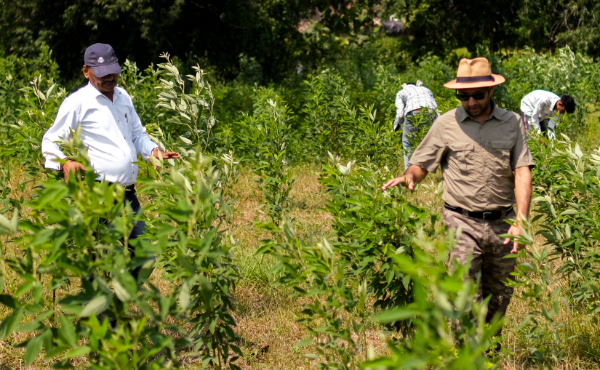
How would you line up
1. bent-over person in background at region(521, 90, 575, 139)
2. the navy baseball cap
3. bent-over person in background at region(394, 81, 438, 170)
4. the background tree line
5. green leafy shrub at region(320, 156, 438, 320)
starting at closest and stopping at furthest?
green leafy shrub at region(320, 156, 438, 320) → the navy baseball cap → bent-over person in background at region(521, 90, 575, 139) → bent-over person in background at region(394, 81, 438, 170) → the background tree line

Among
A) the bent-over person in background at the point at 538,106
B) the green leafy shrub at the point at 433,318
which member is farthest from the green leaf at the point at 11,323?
the bent-over person in background at the point at 538,106

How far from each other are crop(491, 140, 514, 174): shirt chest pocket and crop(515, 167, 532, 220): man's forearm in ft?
0.24

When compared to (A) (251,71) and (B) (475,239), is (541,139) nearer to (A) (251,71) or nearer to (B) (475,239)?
(B) (475,239)

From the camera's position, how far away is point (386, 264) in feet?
9.74

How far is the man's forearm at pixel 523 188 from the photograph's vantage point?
10.2ft

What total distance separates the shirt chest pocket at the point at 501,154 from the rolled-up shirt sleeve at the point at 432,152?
0.94 feet

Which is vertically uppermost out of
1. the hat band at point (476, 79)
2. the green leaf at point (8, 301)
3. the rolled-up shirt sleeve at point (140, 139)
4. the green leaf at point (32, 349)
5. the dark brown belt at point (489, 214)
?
the green leaf at point (8, 301)

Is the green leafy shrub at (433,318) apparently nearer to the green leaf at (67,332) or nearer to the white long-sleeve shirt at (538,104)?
the green leaf at (67,332)

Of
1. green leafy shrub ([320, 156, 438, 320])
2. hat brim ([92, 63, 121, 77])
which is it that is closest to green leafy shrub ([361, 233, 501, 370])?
green leafy shrub ([320, 156, 438, 320])

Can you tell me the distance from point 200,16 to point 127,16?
7.85ft

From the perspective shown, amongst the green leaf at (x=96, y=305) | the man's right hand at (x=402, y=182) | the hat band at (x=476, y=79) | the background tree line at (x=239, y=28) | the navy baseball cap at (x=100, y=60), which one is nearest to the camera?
the green leaf at (x=96, y=305)

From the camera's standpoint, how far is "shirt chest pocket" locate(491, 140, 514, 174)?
320 centimetres

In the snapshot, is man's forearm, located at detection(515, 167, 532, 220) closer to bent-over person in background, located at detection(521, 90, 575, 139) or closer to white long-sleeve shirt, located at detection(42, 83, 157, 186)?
white long-sleeve shirt, located at detection(42, 83, 157, 186)

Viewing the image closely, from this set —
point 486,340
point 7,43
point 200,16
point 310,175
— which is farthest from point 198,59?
point 486,340
